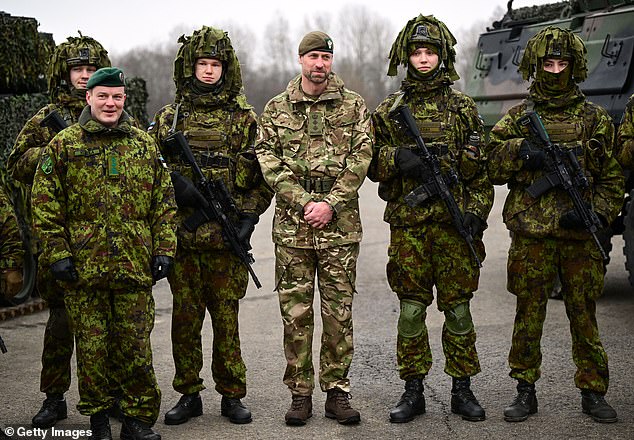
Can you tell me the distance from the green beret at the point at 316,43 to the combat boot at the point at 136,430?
7.34 feet

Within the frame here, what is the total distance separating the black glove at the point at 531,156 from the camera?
5.66m

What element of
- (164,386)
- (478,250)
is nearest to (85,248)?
(164,386)

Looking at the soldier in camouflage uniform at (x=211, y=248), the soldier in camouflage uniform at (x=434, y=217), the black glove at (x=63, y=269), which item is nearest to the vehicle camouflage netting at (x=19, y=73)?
the soldier in camouflage uniform at (x=211, y=248)

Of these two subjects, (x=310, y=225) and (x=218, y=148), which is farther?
(x=218, y=148)

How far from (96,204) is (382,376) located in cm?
252

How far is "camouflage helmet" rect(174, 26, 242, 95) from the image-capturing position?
230 inches

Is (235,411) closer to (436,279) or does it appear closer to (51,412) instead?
(51,412)

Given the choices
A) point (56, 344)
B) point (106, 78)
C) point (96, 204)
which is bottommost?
point (56, 344)

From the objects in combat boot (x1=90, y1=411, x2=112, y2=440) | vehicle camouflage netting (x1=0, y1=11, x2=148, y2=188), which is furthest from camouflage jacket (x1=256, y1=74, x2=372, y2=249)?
vehicle camouflage netting (x1=0, y1=11, x2=148, y2=188)

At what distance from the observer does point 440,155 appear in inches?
228

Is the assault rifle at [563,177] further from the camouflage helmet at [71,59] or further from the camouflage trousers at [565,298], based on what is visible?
the camouflage helmet at [71,59]

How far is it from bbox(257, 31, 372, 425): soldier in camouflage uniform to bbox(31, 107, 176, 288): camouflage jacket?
78 centimetres

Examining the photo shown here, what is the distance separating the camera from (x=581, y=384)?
18.8 feet

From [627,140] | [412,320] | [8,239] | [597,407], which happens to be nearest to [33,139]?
[8,239]
